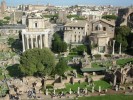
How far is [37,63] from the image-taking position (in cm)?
4369

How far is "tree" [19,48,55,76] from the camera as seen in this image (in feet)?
142

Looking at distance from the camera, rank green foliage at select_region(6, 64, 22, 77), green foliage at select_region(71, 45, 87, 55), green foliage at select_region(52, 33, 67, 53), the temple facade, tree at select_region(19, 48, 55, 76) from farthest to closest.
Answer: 1. green foliage at select_region(71, 45, 87, 55)
2. green foliage at select_region(52, 33, 67, 53)
3. the temple facade
4. green foliage at select_region(6, 64, 22, 77)
5. tree at select_region(19, 48, 55, 76)

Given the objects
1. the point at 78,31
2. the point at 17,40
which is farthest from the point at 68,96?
the point at 17,40

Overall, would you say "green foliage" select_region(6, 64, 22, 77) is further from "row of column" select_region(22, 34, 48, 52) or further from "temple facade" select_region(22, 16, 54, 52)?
"temple facade" select_region(22, 16, 54, 52)

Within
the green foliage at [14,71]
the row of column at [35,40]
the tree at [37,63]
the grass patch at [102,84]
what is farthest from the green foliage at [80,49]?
the grass patch at [102,84]

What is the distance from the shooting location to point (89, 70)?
4641 centimetres

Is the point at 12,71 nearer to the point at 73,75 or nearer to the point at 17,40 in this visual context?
the point at 73,75

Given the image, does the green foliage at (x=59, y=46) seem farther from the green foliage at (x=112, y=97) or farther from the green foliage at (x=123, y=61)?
the green foliage at (x=112, y=97)

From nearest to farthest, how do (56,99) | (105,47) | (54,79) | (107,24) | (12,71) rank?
1. (56,99)
2. (54,79)
3. (12,71)
4. (105,47)
5. (107,24)

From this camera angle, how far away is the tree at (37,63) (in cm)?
4331

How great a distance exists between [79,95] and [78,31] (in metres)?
32.4

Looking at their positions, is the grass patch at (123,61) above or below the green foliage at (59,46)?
below

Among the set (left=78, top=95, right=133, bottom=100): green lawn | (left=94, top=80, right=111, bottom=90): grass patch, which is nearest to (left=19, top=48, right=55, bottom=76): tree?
(left=94, top=80, right=111, bottom=90): grass patch

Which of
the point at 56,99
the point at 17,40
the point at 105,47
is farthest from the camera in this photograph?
the point at 17,40
